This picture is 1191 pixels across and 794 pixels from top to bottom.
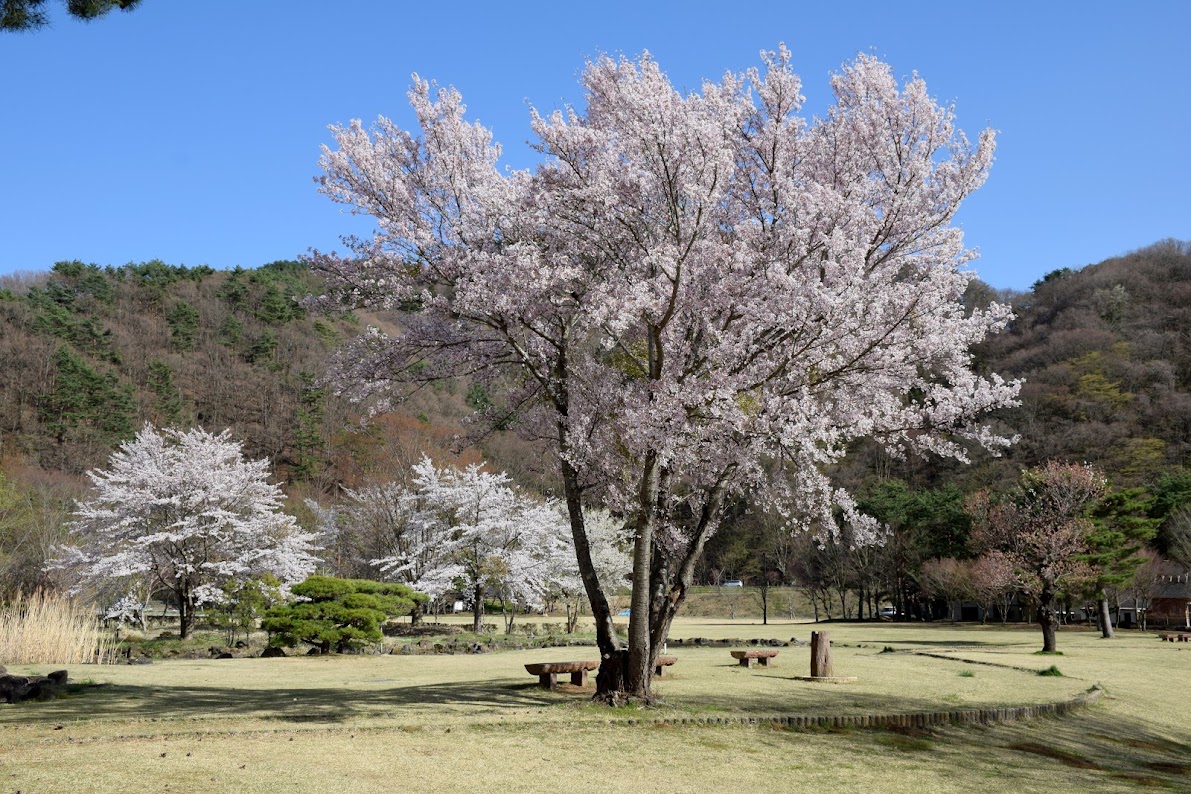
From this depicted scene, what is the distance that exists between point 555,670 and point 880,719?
429 cm

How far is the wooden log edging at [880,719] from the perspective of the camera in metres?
9.26

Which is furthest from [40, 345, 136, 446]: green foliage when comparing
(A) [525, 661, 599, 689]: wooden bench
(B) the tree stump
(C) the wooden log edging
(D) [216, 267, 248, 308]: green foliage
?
(C) the wooden log edging

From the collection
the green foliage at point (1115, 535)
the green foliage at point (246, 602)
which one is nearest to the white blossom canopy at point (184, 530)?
the green foliage at point (246, 602)

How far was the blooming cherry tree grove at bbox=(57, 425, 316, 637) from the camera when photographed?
24.8 metres

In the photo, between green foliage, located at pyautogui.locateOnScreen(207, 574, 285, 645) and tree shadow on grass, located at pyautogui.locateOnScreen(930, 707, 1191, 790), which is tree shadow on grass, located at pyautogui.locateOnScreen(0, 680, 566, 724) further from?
green foliage, located at pyautogui.locateOnScreen(207, 574, 285, 645)

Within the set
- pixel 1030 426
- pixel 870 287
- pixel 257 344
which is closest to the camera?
pixel 870 287

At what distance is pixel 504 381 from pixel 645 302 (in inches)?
154

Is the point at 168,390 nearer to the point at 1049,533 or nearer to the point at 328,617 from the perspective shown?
the point at 328,617

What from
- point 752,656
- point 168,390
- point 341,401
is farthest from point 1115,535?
point 168,390

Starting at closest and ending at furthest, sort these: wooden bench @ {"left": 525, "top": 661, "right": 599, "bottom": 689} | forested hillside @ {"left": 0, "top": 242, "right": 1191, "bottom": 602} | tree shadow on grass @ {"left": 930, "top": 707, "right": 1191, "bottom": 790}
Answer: tree shadow on grass @ {"left": 930, "top": 707, "right": 1191, "bottom": 790}, wooden bench @ {"left": 525, "top": 661, "right": 599, "bottom": 689}, forested hillside @ {"left": 0, "top": 242, "right": 1191, "bottom": 602}

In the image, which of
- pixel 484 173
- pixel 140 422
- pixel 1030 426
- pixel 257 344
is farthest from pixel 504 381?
pixel 257 344

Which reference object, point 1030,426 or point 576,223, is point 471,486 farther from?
point 1030,426

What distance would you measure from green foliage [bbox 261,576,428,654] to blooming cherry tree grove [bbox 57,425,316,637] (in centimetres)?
422

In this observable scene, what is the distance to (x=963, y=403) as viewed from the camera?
1083cm
